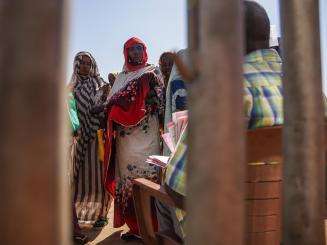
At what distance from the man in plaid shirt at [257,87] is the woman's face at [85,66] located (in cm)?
332

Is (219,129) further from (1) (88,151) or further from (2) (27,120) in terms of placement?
(1) (88,151)

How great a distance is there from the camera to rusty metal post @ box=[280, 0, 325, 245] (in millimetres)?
800

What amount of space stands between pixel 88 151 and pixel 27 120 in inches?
179

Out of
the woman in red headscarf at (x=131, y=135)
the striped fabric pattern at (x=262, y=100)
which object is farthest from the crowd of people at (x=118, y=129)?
the striped fabric pattern at (x=262, y=100)

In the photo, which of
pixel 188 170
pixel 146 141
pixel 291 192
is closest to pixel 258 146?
pixel 291 192

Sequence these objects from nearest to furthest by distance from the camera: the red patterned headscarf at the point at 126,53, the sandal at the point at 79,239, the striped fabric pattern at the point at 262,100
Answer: the striped fabric pattern at the point at 262,100 < the sandal at the point at 79,239 < the red patterned headscarf at the point at 126,53

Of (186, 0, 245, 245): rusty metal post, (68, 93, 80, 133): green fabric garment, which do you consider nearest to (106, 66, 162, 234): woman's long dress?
(68, 93, 80, 133): green fabric garment

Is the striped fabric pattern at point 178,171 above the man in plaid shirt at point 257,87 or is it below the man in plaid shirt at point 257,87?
below

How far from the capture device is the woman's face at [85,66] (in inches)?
187

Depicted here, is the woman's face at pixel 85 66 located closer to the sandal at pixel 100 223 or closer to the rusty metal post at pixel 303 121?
the sandal at pixel 100 223

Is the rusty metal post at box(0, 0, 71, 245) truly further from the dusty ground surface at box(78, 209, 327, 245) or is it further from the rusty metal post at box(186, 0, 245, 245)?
the dusty ground surface at box(78, 209, 327, 245)

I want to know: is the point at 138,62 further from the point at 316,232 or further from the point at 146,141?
the point at 316,232

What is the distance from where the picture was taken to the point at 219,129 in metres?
0.64

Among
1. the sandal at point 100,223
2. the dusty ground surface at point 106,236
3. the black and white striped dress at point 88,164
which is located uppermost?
the black and white striped dress at point 88,164
